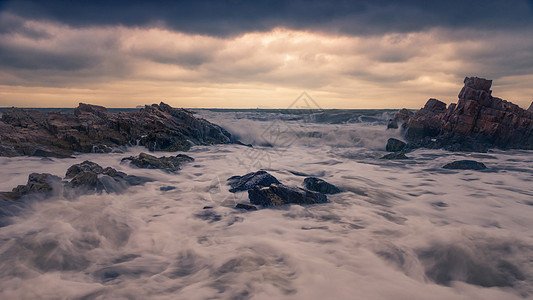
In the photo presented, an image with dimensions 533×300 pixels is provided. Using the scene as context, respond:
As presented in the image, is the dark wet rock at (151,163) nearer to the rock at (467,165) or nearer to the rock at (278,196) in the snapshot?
the rock at (278,196)

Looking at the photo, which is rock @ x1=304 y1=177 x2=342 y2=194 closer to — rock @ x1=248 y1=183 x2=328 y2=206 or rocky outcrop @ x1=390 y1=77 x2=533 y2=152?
rock @ x1=248 y1=183 x2=328 y2=206

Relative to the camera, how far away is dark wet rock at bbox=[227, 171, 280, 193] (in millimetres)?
6251

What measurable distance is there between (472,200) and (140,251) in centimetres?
731

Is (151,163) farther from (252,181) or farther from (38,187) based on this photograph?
(252,181)

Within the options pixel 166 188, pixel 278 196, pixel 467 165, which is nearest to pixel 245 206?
pixel 278 196

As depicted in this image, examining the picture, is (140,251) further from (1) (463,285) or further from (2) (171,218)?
(1) (463,285)

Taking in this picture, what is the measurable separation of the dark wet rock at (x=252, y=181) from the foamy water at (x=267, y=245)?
0.29 m

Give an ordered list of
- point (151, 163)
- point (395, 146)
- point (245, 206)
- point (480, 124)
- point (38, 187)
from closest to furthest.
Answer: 1. point (38, 187)
2. point (245, 206)
3. point (151, 163)
4. point (480, 124)
5. point (395, 146)

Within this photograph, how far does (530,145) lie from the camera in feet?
47.0

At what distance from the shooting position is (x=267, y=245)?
412 cm

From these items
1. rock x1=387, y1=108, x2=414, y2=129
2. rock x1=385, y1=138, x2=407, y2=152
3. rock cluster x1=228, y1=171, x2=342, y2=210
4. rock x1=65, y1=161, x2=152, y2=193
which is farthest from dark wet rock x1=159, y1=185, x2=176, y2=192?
rock x1=387, y1=108, x2=414, y2=129

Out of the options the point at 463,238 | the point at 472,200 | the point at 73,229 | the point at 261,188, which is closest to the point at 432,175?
the point at 472,200

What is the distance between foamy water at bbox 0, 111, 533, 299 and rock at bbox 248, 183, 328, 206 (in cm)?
25

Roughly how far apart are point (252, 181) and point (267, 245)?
259 centimetres
